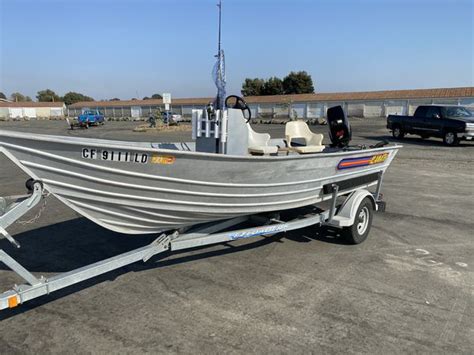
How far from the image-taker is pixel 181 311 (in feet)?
11.3

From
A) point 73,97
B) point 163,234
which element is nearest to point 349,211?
point 163,234

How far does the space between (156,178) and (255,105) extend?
4956 centimetres

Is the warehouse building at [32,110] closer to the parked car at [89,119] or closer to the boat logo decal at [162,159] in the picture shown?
the parked car at [89,119]

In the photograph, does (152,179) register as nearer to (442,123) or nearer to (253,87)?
(442,123)

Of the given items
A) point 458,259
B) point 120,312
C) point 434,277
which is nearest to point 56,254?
point 120,312

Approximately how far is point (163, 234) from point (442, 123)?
56.4 feet

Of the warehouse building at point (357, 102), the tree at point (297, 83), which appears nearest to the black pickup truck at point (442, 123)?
the warehouse building at point (357, 102)

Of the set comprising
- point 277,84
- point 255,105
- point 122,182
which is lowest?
point 122,182

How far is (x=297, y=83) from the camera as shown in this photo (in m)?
71.1

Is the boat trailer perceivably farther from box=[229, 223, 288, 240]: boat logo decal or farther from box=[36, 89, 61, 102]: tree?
box=[36, 89, 61, 102]: tree

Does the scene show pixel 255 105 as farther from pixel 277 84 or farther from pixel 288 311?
pixel 288 311

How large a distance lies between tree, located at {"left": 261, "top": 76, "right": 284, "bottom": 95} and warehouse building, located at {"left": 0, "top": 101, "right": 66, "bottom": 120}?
38.1 metres

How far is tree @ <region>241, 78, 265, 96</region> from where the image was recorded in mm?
73000

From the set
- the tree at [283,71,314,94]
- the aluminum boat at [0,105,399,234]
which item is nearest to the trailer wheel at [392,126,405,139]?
the aluminum boat at [0,105,399,234]
